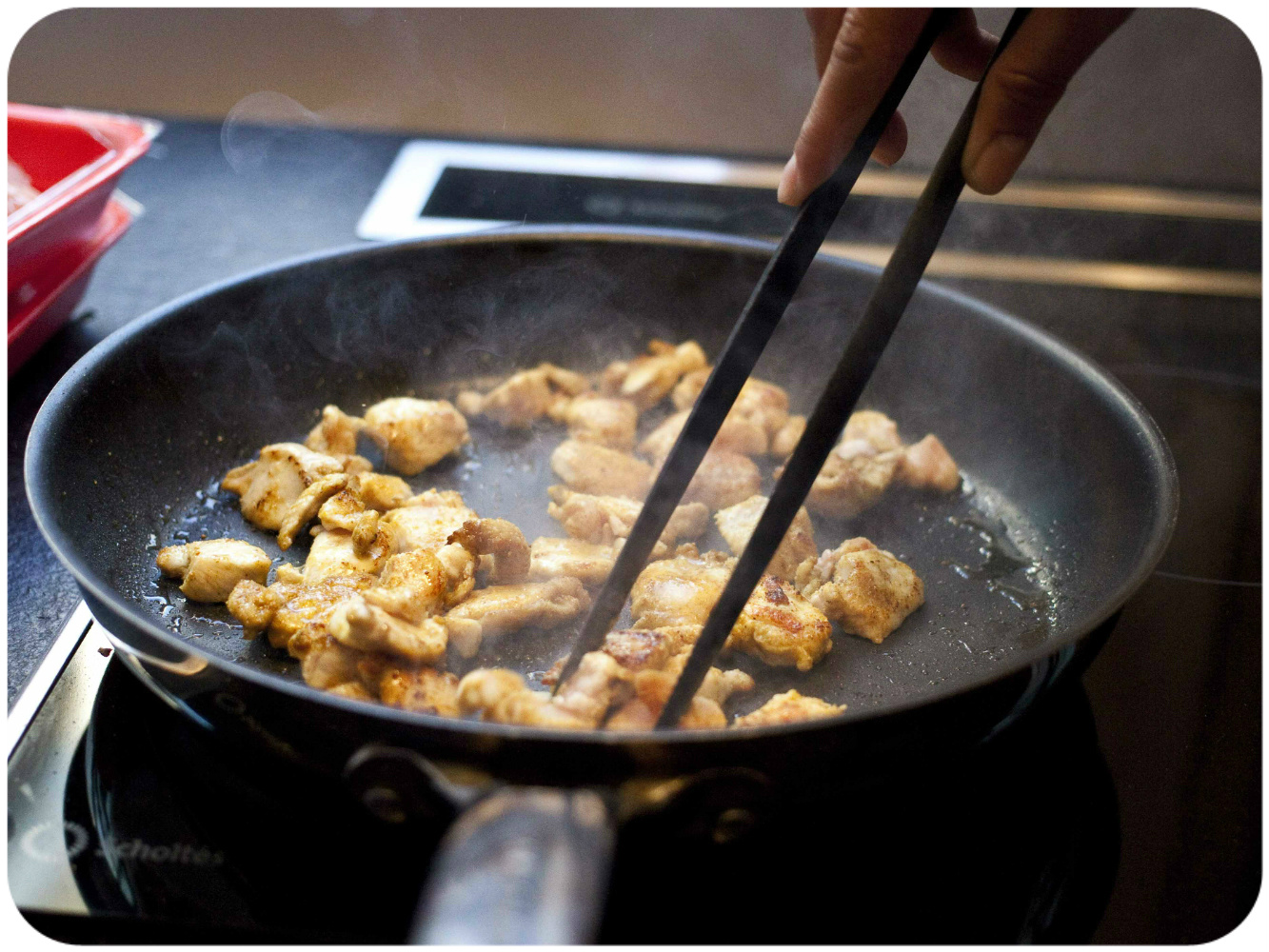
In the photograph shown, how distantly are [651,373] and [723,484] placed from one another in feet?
1.15

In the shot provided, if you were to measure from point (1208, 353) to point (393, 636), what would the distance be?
2065mm

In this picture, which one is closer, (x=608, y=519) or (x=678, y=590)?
(x=678, y=590)

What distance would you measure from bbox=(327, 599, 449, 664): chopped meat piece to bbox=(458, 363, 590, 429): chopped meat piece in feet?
2.28

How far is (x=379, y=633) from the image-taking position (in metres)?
1.14

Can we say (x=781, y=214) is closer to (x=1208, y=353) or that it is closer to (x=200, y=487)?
(x=1208, y=353)

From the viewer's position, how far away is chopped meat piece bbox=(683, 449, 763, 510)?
1.66 meters

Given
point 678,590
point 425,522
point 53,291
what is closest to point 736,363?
point 678,590

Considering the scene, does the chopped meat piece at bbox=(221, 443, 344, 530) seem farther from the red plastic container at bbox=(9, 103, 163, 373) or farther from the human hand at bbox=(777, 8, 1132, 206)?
the human hand at bbox=(777, 8, 1132, 206)

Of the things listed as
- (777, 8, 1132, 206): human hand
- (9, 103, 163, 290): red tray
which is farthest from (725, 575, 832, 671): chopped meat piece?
(9, 103, 163, 290): red tray

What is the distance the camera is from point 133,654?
1.05 metres

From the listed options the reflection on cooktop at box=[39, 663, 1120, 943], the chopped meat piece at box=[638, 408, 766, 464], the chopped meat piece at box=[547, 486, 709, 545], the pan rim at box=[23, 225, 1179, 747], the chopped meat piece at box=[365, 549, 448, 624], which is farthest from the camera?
the chopped meat piece at box=[638, 408, 766, 464]

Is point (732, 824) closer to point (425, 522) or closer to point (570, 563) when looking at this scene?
point (570, 563)

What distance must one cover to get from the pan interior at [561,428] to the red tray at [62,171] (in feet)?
1.10

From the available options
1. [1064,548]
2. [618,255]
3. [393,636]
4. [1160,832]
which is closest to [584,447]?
[618,255]
